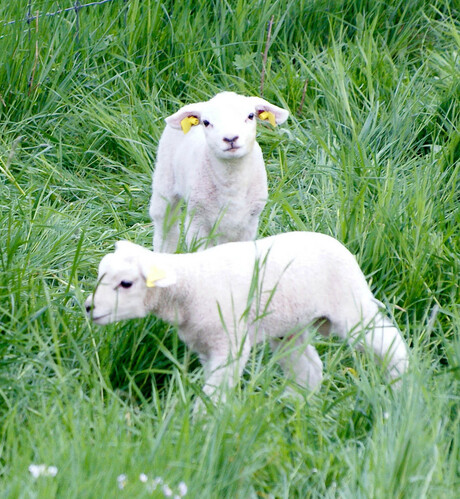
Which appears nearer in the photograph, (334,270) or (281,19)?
(334,270)

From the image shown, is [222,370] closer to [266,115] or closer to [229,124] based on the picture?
[229,124]

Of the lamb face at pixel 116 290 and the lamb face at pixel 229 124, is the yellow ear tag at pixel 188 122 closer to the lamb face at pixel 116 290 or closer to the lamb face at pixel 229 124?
the lamb face at pixel 229 124

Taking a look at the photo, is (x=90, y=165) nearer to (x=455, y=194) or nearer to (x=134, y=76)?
(x=134, y=76)

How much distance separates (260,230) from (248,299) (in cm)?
139

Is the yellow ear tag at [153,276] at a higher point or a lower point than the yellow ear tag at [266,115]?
lower

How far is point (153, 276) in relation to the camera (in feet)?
10.3

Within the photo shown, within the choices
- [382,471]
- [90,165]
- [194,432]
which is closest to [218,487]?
[194,432]

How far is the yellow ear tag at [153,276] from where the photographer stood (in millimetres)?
3119

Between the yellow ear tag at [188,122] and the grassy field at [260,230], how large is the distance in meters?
0.59

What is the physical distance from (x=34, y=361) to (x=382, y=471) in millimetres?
1271

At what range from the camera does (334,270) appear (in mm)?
3471

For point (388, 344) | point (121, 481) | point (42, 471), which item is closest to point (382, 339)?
point (388, 344)

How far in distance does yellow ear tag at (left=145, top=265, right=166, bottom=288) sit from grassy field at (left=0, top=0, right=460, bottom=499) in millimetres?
273

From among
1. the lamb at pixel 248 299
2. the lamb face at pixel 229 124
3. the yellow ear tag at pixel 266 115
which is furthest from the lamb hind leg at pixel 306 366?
the yellow ear tag at pixel 266 115
